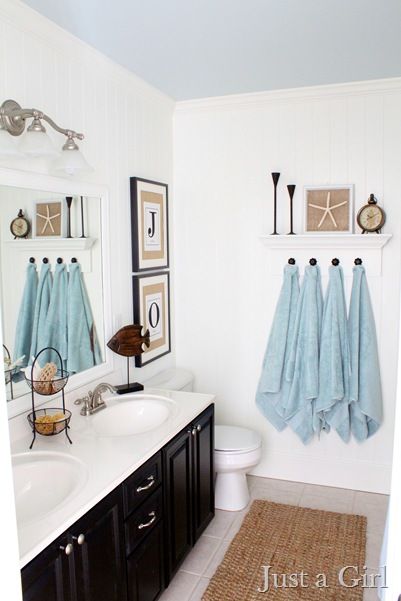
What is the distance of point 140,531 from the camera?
2.18 m

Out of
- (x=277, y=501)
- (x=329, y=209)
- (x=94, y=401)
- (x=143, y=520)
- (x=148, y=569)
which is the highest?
(x=329, y=209)

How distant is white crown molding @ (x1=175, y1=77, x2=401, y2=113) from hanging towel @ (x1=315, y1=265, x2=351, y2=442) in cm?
108

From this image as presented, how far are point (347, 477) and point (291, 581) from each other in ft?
3.64

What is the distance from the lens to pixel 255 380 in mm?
3725

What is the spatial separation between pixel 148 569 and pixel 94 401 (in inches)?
31.4

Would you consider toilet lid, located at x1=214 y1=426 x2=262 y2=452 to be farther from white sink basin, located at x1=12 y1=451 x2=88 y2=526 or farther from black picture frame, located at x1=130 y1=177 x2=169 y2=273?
white sink basin, located at x1=12 y1=451 x2=88 y2=526

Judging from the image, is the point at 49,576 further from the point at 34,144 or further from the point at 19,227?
the point at 34,144

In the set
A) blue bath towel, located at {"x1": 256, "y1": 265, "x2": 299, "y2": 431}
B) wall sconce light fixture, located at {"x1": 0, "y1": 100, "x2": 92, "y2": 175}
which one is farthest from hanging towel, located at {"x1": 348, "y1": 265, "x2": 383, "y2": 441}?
wall sconce light fixture, located at {"x1": 0, "y1": 100, "x2": 92, "y2": 175}

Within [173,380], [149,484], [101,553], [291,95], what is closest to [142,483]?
[149,484]

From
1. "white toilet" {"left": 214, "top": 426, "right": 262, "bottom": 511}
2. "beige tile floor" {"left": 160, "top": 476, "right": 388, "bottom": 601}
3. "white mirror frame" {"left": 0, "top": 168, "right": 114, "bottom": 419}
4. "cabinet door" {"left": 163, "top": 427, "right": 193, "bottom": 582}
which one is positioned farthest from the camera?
"white toilet" {"left": 214, "top": 426, "right": 262, "bottom": 511}

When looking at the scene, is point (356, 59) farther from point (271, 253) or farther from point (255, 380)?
point (255, 380)

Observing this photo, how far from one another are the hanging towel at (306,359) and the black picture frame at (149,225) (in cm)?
96

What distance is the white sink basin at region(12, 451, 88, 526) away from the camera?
6.39ft

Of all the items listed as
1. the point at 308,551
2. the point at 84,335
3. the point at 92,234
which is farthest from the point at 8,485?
the point at 308,551
